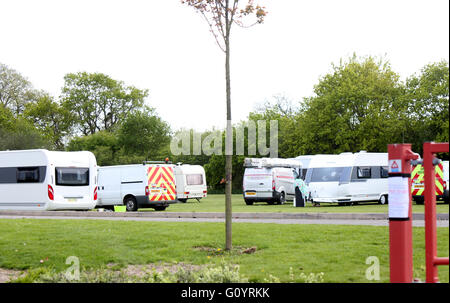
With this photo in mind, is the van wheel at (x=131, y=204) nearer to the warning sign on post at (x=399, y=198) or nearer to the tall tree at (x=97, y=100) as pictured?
the warning sign on post at (x=399, y=198)

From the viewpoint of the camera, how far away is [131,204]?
1028 inches

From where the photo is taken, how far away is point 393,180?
4754 mm

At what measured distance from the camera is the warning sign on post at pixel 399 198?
4688mm

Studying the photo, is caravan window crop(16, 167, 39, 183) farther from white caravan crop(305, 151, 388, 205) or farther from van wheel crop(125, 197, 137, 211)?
white caravan crop(305, 151, 388, 205)

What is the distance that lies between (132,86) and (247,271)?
54.6 metres

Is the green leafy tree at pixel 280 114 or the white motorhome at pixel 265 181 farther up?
the green leafy tree at pixel 280 114

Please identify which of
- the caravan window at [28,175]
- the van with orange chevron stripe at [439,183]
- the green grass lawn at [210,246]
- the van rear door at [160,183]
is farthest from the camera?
the van rear door at [160,183]

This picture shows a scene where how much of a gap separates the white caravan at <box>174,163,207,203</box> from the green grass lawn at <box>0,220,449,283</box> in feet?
72.1

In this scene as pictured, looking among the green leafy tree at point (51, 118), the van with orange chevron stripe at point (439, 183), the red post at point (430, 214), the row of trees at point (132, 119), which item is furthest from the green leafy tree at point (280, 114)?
the red post at point (430, 214)

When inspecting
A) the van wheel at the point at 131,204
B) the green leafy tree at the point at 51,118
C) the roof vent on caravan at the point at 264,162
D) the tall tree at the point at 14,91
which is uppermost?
the tall tree at the point at 14,91

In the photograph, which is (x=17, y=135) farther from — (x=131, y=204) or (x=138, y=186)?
(x=138, y=186)

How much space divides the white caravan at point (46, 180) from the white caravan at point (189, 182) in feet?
39.2
